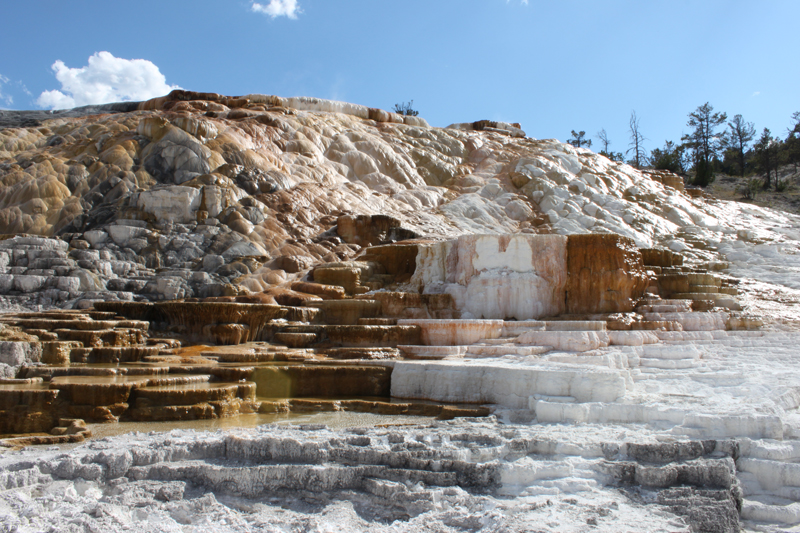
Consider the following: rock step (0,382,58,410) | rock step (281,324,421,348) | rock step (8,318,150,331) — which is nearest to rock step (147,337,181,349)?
rock step (8,318,150,331)

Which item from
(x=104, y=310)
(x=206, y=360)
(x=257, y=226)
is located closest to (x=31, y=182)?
(x=257, y=226)

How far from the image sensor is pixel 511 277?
11484 mm

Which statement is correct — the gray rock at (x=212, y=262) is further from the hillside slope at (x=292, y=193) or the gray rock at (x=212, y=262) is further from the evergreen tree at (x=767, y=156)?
the evergreen tree at (x=767, y=156)

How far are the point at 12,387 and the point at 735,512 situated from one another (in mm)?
6057

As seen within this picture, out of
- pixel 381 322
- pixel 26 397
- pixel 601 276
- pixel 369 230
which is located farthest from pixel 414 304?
pixel 26 397

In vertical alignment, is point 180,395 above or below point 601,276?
below

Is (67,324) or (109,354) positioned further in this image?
(67,324)

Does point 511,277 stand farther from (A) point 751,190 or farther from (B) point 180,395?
(A) point 751,190

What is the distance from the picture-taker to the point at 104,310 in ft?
32.3

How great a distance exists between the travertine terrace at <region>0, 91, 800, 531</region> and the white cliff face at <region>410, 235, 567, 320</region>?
48mm

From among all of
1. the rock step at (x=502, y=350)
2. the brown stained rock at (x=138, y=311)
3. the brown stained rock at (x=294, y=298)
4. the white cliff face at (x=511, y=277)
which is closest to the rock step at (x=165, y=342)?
the brown stained rock at (x=138, y=311)

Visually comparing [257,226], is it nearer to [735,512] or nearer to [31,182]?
[31,182]

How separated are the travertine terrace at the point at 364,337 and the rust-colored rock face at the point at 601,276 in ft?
0.14

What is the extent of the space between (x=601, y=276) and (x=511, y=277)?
177 cm
